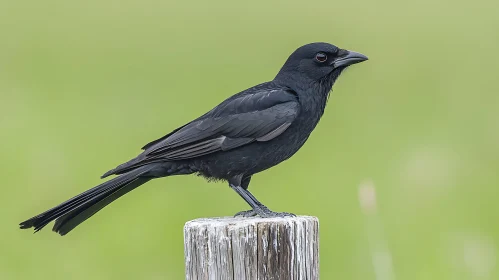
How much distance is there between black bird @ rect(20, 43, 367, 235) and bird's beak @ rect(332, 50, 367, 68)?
10.2 inches

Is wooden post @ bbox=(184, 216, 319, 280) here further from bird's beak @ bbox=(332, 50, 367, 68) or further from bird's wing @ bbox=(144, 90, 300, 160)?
bird's beak @ bbox=(332, 50, 367, 68)

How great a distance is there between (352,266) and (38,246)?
2691mm

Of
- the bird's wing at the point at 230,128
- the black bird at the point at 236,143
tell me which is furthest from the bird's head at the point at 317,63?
the bird's wing at the point at 230,128

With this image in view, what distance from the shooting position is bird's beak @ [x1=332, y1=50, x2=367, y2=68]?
6.72 m

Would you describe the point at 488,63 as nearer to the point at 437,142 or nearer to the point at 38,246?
the point at 437,142

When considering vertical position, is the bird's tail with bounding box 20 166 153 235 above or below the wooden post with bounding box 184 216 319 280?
above

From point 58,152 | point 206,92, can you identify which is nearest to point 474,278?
point 58,152

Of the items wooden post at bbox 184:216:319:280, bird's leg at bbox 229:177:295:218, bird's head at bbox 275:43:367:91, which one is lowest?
wooden post at bbox 184:216:319:280

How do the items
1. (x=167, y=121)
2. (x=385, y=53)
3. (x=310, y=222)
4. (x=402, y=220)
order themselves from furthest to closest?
1. (x=385, y=53)
2. (x=167, y=121)
3. (x=402, y=220)
4. (x=310, y=222)

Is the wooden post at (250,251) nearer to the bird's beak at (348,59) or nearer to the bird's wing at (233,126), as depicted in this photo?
the bird's wing at (233,126)

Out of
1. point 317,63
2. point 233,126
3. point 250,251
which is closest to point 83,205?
point 233,126

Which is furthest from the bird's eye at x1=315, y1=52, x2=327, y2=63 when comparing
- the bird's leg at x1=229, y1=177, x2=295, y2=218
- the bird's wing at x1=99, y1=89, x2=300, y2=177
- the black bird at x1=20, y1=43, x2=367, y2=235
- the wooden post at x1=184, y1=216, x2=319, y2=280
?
the wooden post at x1=184, y1=216, x2=319, y2=280

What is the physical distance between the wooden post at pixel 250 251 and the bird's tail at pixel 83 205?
95 cm

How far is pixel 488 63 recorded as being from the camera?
575 inches
